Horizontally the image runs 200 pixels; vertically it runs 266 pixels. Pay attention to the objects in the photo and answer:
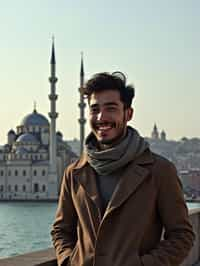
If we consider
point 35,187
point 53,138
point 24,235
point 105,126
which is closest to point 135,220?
point 105,126

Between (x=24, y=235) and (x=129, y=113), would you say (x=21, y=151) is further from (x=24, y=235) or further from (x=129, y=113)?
(x=129, y=113)

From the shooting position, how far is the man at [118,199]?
1905 mm

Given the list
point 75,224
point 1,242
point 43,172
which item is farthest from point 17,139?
point 75,224

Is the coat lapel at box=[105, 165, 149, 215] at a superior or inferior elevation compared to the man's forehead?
inferior

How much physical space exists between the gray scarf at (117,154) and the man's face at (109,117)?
0.03 metres

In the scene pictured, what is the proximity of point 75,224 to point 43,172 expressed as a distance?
55.8 m

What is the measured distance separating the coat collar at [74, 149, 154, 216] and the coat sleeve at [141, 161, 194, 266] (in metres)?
0.06

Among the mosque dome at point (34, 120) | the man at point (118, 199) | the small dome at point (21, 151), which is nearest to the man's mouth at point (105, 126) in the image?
the man at point (118, 199)

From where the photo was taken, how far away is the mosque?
189 ft

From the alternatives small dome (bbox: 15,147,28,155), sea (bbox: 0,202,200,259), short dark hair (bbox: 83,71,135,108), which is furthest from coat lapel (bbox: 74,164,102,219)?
small dome (bbox: 15,147,28,155)

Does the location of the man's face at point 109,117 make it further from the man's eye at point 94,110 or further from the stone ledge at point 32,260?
the stone ledge at point 32,260

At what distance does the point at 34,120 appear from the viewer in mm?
60062

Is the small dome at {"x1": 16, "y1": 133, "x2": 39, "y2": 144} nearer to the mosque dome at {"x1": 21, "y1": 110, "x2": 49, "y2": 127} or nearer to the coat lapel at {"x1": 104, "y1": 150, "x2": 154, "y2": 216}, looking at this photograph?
the mosque dome at {"x1": 21, "y1": 110, "x2": 49, "y2": 127}

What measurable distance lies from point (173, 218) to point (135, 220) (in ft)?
0.39
